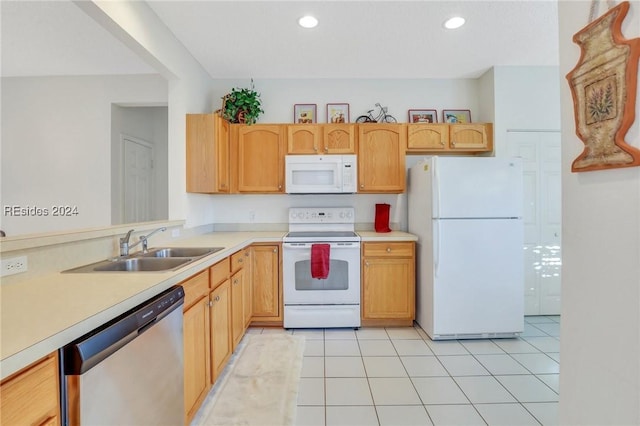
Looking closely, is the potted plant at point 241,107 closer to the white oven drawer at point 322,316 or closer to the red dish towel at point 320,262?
the red dish towel at point 320,262

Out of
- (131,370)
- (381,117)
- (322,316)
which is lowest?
(322,316)

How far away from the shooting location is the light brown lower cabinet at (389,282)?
294cm

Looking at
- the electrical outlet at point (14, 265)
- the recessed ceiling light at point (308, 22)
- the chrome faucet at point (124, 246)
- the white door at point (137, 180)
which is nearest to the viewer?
the electrical outlet at point (14, 265)

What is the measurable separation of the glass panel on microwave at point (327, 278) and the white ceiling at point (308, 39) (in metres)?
2.06

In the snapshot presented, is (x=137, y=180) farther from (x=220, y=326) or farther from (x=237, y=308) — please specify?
(x=220, y=326)

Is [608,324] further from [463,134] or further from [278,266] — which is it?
[463,134]

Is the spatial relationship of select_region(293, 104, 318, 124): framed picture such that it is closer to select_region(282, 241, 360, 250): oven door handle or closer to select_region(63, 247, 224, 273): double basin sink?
select_region(282, 241, 360, 250): oven door handle

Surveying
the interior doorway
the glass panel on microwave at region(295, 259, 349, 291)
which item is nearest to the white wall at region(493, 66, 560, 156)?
the glass panel on microwave at region(295, 259, 349, 291)

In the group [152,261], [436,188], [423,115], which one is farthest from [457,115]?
[152,261]

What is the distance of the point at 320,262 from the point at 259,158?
4.32ft

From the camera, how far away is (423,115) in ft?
11.5

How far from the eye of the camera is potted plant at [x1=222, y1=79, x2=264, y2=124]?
320 centimetres

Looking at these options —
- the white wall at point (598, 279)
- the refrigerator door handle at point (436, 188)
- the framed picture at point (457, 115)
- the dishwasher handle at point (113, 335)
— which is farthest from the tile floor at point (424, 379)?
the framed picture at point (457, 115)

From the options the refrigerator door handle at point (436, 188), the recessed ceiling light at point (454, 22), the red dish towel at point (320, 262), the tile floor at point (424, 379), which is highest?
the recessed ceiling light at point (454, 22)
